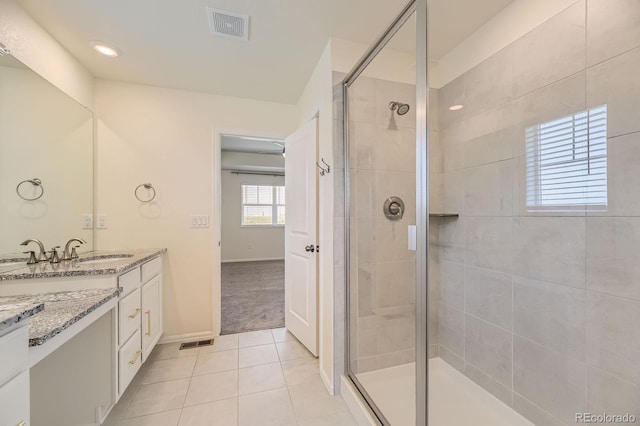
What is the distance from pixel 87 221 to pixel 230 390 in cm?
190

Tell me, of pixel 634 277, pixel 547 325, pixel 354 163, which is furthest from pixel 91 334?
pixel 634 277

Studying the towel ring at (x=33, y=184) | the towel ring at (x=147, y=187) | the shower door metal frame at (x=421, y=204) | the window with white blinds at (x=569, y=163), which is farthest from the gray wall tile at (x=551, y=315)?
the towel ring at (x=33, y=184)

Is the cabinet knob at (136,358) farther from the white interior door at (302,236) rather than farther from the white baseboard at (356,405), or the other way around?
the white baseboard at (356,405)

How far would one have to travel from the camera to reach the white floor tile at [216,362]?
2.01 meters

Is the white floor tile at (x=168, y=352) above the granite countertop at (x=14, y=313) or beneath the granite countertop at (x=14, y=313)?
beneath

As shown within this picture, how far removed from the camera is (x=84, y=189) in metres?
2.18

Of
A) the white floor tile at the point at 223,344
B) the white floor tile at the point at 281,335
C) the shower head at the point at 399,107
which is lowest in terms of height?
the white floor tile at the point at 281,335

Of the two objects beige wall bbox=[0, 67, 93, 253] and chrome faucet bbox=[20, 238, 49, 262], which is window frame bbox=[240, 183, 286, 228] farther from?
Answer: chrome faucet bbox=[20, 238, 49, 262]

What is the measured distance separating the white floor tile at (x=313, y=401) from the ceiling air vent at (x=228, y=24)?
8.27 ft

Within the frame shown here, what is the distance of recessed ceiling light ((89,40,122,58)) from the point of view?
6.06 feet

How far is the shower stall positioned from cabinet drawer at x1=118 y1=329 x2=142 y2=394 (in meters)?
1.42

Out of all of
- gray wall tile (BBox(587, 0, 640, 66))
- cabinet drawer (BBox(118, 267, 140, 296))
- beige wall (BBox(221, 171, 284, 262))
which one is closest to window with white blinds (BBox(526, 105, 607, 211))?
gray wall tile (BBox(587, 0, 640, 66))

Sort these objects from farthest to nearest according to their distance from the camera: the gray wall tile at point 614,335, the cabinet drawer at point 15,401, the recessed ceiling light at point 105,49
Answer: the recessed ceiling light at point 105,49, the gray wall tile at point 614,335, the cabinet drawer at point 15,401

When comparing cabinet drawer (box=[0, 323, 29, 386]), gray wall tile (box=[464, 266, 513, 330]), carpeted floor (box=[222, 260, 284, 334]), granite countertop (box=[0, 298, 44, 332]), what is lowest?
carpeted floor (box=[222, 260, 284, 334])
